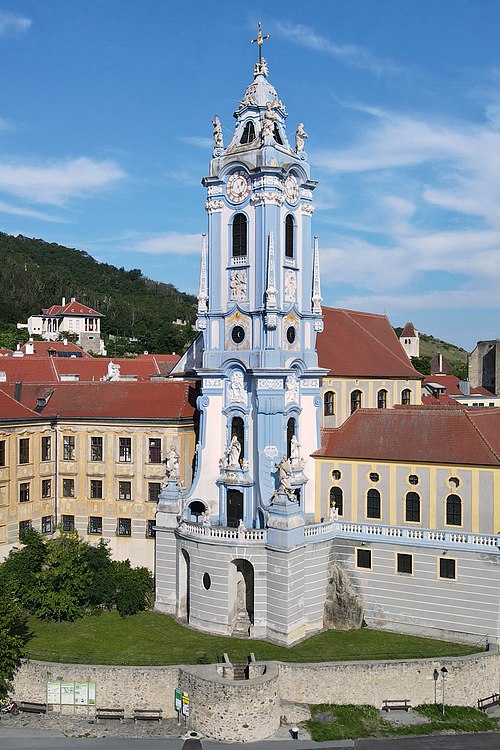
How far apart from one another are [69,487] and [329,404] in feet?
48.2

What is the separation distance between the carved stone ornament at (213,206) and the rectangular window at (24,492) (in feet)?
55.2

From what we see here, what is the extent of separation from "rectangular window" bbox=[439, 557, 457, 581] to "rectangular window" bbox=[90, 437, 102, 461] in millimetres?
18400

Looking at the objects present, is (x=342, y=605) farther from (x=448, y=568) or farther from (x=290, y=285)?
(x=290, y=285)

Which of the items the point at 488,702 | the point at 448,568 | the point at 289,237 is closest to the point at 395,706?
the point at 488,702

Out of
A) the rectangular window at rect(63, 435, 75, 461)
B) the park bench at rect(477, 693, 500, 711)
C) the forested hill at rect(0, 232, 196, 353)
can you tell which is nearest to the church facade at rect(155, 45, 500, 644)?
the park bench at rect(477, 693, 500, 711)

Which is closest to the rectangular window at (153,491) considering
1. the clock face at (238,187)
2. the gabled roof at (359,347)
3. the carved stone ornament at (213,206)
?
the gabled roof at (359,347)

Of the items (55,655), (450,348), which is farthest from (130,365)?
(450,348)

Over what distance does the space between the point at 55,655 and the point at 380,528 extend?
597 inches

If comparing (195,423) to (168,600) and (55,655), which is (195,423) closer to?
(168,600)

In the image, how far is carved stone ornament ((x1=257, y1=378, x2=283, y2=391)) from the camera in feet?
125

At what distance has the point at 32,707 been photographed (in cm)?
3139

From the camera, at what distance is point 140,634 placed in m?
35.9

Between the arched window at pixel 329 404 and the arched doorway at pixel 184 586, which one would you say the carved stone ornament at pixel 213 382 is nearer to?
the arched window at pixel 329 404

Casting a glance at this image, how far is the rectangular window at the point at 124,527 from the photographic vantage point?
42.3 metres
